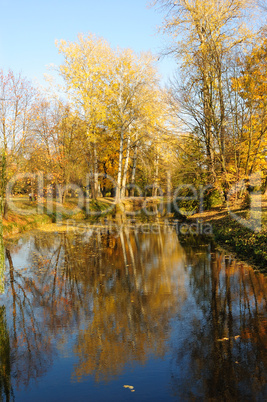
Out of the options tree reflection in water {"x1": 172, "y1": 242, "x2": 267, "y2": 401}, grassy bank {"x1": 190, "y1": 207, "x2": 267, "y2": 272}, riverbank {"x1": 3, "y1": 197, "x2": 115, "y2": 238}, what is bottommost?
tree reflection in water {"x1": 172, "y1": 242, "x2": 267, "y2": 401}

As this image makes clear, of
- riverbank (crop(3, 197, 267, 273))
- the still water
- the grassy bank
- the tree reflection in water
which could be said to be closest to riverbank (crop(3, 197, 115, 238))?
→ riverbank (crop(3, 197, 267, 273))

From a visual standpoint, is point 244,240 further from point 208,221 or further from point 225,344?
point 208,221

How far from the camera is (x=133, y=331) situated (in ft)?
23.5

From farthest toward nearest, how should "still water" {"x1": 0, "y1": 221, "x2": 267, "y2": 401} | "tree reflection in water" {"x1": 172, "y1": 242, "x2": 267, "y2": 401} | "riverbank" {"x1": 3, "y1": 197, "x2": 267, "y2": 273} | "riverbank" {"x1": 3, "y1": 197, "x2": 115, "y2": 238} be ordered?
"riverbank" {"x1": 3, "y1": 197, "x2": 115, "y2": 238} < "riverbank" {"x1": 3, "y1": 197, "x2": 267, "y2": 273} < "still water" {"x1": 0, "y1": 221, "x2": 267, "y2": 401} < "tree reflection in water" {"x1": 172, "y1": 242, "x2": 267, "y2": 401}

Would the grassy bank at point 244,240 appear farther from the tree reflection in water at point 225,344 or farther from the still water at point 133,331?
the tree reflection in water at point 225,344

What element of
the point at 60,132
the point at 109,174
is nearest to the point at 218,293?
the point at 60,132

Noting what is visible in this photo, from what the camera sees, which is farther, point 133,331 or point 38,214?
point 38,214

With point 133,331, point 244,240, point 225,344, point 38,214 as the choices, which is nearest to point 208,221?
point 244,240

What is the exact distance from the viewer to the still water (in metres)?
5.27

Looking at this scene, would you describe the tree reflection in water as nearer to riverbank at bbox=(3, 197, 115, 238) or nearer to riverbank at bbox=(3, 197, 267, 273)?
riverbank at bbox=(3, 197, 267, 273)

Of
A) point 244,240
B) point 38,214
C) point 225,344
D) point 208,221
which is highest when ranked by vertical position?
point 38,214

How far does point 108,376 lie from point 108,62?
111 feet

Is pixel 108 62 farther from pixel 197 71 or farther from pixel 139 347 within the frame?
pixel 139 347

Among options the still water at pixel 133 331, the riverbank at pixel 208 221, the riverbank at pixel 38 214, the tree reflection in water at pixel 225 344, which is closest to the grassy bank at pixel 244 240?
the riverbank at pixel 208 221
